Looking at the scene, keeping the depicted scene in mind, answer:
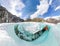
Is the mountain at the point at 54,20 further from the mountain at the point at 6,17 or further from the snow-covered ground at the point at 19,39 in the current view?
the mountain at the point at 6,17

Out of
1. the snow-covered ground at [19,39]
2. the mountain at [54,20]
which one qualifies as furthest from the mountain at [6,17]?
the mountain at [54,20]

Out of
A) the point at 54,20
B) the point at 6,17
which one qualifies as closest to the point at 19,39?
the point at 6,17

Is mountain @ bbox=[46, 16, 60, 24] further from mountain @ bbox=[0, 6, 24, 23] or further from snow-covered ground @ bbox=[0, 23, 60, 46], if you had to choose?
mountain @ bbox=[0, 6, 24, 23]

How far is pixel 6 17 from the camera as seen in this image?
151 centimetres

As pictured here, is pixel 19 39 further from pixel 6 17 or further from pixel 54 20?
pixel 54 20

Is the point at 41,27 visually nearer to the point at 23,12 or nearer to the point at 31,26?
the point at 31,26

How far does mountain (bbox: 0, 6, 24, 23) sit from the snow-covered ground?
0.13 ft

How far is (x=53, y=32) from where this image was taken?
1574mm

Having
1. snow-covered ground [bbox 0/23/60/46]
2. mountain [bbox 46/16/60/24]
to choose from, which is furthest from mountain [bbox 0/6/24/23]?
mountain [bbox 46/16/60/24]

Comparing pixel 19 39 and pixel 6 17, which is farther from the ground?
pixel 6 17

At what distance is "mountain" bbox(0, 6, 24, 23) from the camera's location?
150 centimetres

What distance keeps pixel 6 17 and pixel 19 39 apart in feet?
0.80

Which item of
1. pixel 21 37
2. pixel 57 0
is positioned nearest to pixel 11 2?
pixel 21 37

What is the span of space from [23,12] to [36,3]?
0.51 feet
